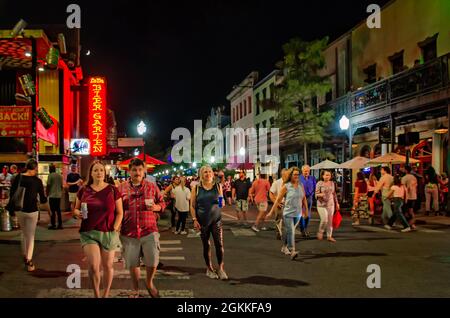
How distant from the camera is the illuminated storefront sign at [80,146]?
23.6m

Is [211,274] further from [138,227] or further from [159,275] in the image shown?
[138,227]

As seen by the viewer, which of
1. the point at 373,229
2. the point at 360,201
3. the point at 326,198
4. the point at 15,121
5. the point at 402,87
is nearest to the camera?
the point at 326,198

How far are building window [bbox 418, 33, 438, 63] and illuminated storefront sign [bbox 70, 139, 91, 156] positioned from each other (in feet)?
51.2

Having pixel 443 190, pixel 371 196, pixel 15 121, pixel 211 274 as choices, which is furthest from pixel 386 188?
pixel 15 121

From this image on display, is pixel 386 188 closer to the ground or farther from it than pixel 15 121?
closer to the ground

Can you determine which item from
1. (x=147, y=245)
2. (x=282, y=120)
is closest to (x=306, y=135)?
(x=282, y=120)

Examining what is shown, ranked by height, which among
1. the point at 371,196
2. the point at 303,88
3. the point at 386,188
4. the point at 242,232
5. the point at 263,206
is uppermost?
Result: the point at 303,88

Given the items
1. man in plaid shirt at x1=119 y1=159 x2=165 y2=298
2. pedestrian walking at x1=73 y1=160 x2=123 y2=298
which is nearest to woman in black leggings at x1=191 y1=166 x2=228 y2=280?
man in plaid shirt at x1=119 y1=159 x2=165 y2=298

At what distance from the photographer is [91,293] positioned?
6543 mm

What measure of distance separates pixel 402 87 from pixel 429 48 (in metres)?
2.46

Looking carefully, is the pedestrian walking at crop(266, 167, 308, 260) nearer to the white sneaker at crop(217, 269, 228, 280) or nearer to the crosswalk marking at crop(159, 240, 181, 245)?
the white sneaker at crop(217, 269, 228, 280)

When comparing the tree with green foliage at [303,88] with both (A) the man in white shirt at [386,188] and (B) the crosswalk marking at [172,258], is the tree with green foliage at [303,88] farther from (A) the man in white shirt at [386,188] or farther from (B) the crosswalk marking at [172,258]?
(B) the crosswalk marking at [172,258]

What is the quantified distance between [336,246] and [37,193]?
6.33m
